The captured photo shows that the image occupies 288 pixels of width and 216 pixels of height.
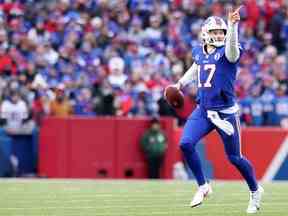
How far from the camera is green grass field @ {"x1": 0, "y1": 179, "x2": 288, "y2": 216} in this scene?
389 inches

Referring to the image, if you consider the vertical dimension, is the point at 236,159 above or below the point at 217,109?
below

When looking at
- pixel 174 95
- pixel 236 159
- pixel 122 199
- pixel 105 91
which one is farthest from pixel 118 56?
pixel 236 159

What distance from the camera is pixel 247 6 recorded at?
72.7ft

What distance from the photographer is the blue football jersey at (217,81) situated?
10125 mm

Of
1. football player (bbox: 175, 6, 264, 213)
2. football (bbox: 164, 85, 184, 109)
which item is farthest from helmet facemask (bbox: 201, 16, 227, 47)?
football (bbox: 164, 85, 184, 109)

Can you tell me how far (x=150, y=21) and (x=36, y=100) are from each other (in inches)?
153

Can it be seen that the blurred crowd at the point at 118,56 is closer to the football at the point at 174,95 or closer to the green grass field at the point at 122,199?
the green grass field at the point at 122,199

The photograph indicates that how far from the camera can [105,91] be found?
17.9 m

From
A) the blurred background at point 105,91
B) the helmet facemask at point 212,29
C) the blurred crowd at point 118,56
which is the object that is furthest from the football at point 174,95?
the blurred crowd at point 118,56

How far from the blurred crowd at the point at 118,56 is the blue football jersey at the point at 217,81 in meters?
7.42

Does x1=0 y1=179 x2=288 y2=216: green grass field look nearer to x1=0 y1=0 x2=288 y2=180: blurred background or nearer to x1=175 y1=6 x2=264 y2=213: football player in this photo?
x1=175 y1=6 x2=264 y2=213: football player

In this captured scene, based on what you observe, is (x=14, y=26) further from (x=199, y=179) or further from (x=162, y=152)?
(x=199, y=179)

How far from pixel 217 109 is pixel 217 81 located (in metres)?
0.26

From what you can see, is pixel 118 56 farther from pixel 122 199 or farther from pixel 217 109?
pixel 217 109
